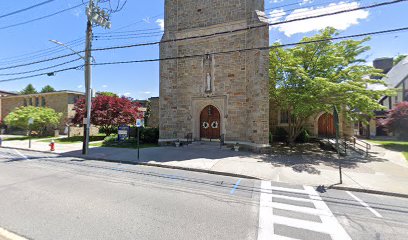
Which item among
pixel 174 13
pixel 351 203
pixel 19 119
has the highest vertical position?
pixel 174 13

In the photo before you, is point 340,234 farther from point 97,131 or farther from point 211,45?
point 97,131

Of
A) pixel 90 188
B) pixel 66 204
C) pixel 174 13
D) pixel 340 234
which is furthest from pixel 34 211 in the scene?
pixel 174 13

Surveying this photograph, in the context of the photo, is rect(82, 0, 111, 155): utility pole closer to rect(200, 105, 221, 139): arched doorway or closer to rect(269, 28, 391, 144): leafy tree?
rect(200, 105, 221, 139): arched doorway

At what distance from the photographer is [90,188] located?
6.77 m

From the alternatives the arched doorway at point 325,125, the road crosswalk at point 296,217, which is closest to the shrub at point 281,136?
the arched doorway at point 325,125

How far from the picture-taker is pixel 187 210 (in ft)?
17.0

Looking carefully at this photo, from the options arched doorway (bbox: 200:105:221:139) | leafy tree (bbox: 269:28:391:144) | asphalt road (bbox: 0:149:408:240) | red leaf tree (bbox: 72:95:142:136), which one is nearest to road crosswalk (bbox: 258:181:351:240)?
asphalt road (bbox: 0:149:408:240)

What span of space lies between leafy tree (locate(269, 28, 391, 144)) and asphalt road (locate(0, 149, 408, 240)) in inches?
261

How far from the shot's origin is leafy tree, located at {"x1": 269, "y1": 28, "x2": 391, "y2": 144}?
38.9 ft

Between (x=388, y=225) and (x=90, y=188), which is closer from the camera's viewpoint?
(x=388, y=225)

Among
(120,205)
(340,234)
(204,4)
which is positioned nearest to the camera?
(340,234)

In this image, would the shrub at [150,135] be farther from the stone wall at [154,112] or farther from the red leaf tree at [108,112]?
the stone wall at [154,112]

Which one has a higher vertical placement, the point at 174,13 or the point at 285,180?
the point at 174,13

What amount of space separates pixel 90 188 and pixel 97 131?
2465 centimetres
